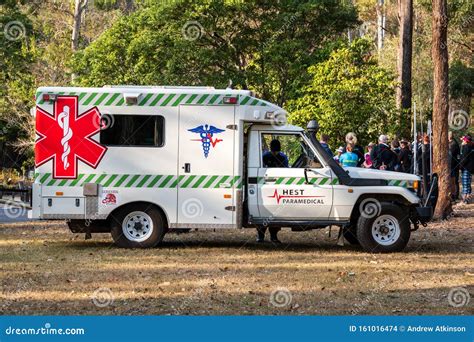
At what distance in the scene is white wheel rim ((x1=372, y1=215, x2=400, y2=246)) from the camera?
14.8m

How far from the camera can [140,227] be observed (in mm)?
15109

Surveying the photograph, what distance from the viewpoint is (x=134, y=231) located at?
49.6 ft

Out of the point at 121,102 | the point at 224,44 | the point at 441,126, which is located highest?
the point at 224,44

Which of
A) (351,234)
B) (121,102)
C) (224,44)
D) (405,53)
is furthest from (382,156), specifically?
(224,44)

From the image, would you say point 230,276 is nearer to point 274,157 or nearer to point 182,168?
point 182,168

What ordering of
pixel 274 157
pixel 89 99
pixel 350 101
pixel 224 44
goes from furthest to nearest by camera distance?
pixel 224 44
pixel 350 101
pixel 274 157
pixel 89 99

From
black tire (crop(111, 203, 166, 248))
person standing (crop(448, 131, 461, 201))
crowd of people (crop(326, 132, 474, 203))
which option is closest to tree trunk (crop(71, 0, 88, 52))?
crowd of people (crop(326, 132, 474, 203))

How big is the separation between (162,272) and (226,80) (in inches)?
794

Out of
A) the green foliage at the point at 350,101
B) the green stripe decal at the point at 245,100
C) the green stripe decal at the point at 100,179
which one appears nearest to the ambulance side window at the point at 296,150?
the green stripe decal at the point at 245,100

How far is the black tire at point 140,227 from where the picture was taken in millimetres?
15000

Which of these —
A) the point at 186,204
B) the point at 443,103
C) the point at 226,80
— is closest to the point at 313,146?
the point at 186,204

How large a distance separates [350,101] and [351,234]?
10940 mm

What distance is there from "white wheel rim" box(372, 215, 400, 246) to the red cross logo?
4.62 metres

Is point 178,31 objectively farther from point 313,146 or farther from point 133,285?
point 133,285
